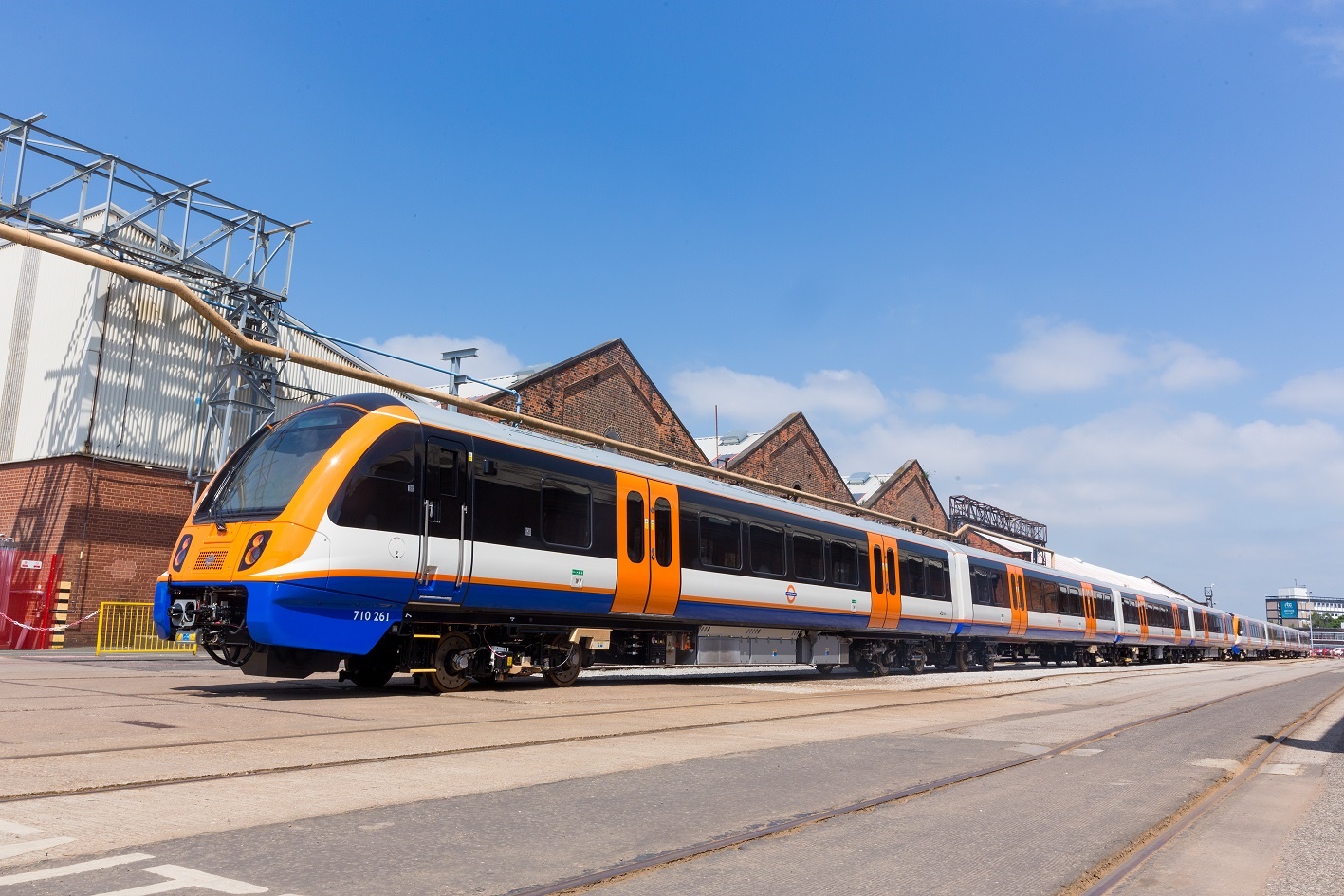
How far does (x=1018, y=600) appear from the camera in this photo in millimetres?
27281

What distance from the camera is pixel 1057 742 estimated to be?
9.26 meters

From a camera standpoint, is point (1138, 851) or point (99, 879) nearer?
point (99, 879)

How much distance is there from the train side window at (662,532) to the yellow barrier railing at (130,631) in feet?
38.1

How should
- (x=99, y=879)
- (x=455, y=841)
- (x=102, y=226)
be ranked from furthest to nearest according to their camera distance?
(x=102, y=226), (x=455, y=841), (x=99, y=879)

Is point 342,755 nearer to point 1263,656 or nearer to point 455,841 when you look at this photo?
point 455,841

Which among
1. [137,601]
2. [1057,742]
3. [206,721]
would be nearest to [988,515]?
[137,601]

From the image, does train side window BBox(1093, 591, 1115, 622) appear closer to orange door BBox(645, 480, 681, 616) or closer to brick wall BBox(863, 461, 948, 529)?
brick wall BBox(863, 461, 948, 529)

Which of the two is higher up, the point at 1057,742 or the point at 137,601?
the point at 137,601

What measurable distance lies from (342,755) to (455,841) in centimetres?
253

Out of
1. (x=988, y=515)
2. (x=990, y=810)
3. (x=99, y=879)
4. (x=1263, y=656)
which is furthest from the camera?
(x=1263, y=656)

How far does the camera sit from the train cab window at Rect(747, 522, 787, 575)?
1672cm

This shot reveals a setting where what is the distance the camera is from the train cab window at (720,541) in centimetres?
1563

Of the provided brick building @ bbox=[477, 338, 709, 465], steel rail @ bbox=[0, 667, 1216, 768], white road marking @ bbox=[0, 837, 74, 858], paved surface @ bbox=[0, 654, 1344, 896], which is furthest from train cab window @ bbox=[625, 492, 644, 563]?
brick building @ bbox=[477, 338, 709, 465]

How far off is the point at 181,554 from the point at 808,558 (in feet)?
35.7
